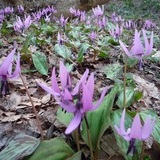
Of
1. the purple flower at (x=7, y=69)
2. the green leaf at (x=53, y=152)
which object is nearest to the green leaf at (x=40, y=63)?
the purple flower at (x=7, y=69)

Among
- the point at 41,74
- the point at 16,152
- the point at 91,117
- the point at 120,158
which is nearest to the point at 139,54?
the point at 91,117

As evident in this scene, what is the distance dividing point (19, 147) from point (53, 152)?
148 mm

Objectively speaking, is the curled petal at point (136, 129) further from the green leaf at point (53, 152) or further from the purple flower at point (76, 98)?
the green leaf at point (53, 152)

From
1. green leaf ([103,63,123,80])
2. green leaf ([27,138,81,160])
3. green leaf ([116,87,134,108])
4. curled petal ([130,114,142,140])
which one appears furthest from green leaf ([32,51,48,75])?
curled petal ([130,114,142,140])

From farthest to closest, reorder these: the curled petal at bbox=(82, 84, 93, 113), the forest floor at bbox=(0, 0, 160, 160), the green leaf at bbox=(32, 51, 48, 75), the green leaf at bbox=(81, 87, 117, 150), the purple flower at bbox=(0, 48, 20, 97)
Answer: the green leaf at bbox=(32, 51, 48, 75), the forest floor at bbox=(0, 0, 160, 160), the green leaf at bbox=(81, 87, 117, 150), the purple flower at bbox=(0, 48, 20, 97), the curled petal at bbox=(82, 84, 93, 113)

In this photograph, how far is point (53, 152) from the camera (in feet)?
3.81

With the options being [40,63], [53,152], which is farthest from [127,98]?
[40,63]

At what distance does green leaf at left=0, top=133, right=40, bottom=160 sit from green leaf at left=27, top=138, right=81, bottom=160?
0.02 meters

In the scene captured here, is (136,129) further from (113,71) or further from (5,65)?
(113,71)

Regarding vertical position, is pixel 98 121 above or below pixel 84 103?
below

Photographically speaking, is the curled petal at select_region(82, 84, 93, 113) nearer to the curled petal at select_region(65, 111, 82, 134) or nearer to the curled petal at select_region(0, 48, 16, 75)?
the curled petal at select_region(65, 111, 82, 134)

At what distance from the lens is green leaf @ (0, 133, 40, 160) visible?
3.72 feet

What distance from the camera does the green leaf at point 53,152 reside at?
1.14 meters

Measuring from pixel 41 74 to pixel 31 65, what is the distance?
0.28 m
